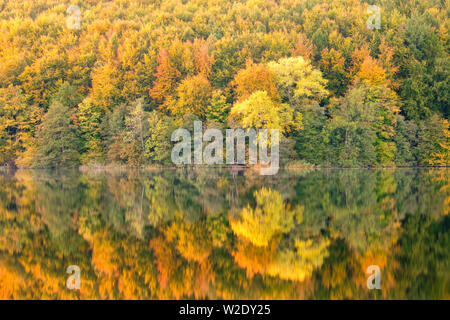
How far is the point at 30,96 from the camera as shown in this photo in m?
46.8

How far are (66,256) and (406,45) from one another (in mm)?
44274

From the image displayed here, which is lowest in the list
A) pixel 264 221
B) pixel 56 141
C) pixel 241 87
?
pixel 264 221

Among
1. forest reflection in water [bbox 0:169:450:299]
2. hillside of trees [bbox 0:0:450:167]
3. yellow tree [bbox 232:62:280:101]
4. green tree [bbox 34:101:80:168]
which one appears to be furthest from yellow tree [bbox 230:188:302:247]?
green tree [bbox 34:101:80:168]

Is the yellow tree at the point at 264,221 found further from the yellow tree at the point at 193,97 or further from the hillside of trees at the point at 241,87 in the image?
the yellow tree at the point at 193,97

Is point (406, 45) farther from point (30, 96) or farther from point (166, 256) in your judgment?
point (166, 256)

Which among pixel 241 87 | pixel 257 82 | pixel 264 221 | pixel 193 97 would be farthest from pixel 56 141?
pixel 264 221

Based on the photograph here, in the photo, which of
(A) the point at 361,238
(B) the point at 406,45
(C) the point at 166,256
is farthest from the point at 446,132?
(C) the point at 166,256

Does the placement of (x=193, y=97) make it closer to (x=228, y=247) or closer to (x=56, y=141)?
(x=56, y=141)

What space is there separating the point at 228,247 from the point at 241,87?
1267 inches

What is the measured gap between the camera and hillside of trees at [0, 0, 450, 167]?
39781 mm

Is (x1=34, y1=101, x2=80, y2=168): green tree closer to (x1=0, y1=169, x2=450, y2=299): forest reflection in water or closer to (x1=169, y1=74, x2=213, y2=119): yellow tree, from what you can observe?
(x1=169, y1=74, x2=213, y2=119): yellow tree

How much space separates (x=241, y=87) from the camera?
40.4 m

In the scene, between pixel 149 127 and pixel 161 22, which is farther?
pixel 161 22
